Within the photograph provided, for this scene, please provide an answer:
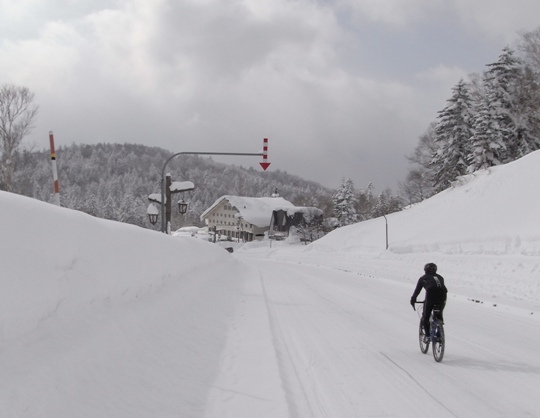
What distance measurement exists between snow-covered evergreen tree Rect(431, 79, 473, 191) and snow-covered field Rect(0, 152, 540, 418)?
126ft

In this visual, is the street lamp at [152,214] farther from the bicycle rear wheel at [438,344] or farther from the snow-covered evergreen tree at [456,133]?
the snow-covered evergreen tree at [456,133]

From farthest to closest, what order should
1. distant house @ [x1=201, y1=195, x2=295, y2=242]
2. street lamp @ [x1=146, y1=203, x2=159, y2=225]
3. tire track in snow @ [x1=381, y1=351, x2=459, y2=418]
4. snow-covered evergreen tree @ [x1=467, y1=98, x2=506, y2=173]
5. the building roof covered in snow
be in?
1. distant house @ [x1=201, y1=195, x2=295, y2=242]
2. the building roof covered in snow
3. snow-covered evergreen tree @ [x1=467, y1=98, x2=506, y2=173]
4. street lamp @ [x1=146, y1=203, x2=159, y2=225]
5. tire track in snow @ [x1=381, y1=351, x2=459, y2=418]

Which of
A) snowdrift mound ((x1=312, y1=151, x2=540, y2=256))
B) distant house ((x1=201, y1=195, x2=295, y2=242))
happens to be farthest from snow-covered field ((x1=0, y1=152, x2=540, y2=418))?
distant house ((x1=201, y1=195, x2=295, y2=242))

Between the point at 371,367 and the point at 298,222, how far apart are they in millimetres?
79302

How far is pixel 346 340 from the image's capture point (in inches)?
332

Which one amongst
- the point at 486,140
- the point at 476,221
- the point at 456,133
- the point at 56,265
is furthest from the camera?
the point at 456,133

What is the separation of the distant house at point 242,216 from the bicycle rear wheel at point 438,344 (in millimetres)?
82851

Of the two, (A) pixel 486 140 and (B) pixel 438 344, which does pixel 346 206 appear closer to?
(A) pixel 486 140

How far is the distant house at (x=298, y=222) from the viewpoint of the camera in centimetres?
7879

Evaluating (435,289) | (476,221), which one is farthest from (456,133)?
(435,289)

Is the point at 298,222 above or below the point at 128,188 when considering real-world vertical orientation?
below

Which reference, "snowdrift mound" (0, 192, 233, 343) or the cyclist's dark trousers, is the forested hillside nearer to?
"snowdrift mound" (0, 192, 233, 343)

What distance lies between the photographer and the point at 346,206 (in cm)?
7562

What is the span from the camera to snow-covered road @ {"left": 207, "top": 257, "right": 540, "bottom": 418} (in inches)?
198
